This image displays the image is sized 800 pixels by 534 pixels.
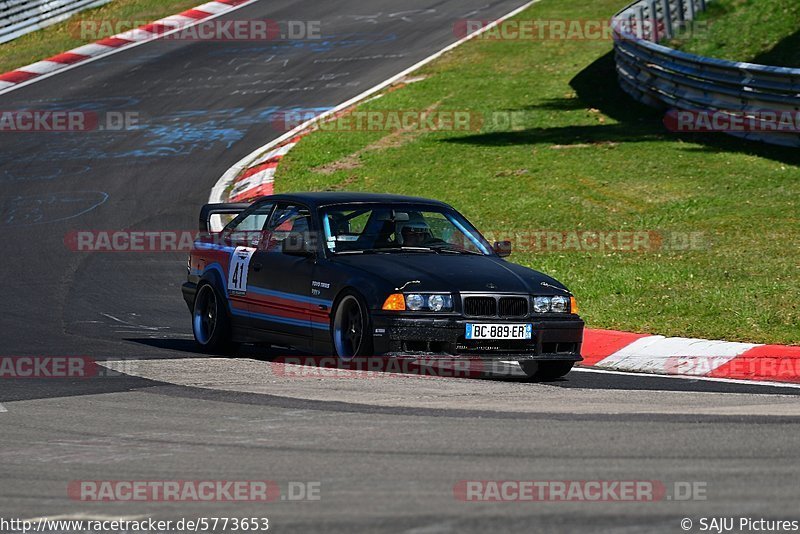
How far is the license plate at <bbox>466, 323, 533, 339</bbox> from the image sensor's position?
9.92 m

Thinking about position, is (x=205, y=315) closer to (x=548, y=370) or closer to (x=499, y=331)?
(x=499, y=331)

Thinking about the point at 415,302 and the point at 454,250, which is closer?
the point at 415,302

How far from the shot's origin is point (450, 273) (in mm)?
10273

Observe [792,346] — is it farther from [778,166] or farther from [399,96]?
[399,96]

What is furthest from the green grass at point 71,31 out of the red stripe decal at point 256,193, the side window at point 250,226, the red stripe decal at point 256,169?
the side window at point 250,226

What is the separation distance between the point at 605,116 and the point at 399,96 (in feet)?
14.1

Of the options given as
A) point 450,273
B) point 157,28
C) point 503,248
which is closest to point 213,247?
point 503,248

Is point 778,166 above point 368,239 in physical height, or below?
below

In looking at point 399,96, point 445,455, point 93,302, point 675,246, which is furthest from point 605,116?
point 445,455

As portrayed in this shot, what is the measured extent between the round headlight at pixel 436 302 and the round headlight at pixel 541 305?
2.43 feet

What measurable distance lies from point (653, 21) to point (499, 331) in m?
19.7

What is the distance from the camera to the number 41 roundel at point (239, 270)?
38.1 ft

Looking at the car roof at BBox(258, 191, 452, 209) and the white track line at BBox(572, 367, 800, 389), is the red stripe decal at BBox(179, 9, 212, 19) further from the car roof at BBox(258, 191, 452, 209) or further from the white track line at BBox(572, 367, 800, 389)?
the white track line at BBox(572, 367, 800, 389)

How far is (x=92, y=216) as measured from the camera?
1983cm
